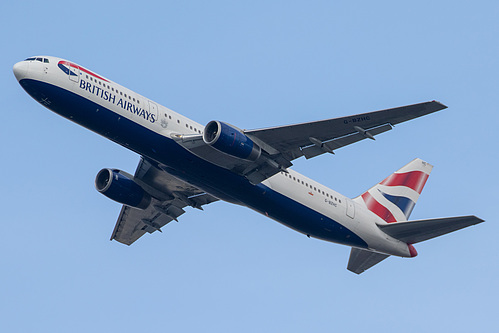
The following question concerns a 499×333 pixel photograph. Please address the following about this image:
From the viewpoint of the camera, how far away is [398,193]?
48469mm

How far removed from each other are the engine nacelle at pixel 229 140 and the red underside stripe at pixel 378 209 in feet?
37.1

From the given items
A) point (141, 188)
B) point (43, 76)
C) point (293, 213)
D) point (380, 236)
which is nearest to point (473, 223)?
point (380, 236)

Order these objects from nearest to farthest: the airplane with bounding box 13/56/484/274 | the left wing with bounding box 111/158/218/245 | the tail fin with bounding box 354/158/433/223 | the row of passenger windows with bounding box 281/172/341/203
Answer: the airplane with bounding box 13/56/484/274 < the row of passenger windows with bounding box 281/172/341/203 < the left wing with bounding box 111/158/218/245 < the tail fin with bounding box 354/158/433/223

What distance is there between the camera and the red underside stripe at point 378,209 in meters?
46.0

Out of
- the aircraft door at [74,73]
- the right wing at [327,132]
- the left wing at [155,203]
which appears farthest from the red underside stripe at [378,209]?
the aircraft door at [74,73]

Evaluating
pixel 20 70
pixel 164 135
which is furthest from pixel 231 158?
pixel 20 70

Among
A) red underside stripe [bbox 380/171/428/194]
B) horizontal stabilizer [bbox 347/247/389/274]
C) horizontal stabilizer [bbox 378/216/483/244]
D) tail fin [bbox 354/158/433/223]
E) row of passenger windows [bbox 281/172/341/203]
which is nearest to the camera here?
horizontal stabilizer [bbox 378/216/483/244]

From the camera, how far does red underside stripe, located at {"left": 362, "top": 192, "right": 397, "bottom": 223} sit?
151ft

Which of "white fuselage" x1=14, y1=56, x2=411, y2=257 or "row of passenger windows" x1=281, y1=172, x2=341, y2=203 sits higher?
"row of passenger windows" x1=281, y1=172, x2=341, y2=203

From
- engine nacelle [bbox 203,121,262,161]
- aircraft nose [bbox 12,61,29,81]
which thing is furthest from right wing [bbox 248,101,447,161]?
aircraft nose [bbox 12,61,29,81]

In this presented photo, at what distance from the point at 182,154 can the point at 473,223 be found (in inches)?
600

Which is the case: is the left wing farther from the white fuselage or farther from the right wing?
the right wing

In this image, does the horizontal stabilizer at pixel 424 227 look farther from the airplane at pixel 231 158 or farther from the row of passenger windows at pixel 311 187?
the row of passenger windows at pixel 311 187

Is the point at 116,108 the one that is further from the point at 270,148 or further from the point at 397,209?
the point at 397,209
